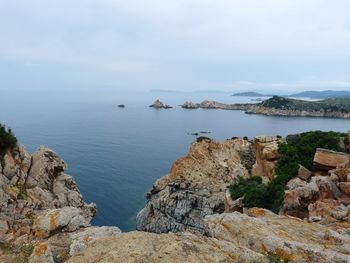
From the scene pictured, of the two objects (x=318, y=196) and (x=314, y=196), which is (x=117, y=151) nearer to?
(x=314, y=196)

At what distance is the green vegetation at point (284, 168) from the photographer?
4072 cm

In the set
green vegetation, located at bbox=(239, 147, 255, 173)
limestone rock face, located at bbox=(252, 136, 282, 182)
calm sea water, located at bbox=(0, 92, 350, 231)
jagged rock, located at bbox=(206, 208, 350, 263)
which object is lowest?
calm sea water, located at bbox=(0, 92, 350, 231)

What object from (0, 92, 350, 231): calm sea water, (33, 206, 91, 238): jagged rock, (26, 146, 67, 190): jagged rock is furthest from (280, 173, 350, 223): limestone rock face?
(0, 92, 350, 231): calm sea water

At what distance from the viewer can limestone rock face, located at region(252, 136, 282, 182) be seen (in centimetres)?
4931

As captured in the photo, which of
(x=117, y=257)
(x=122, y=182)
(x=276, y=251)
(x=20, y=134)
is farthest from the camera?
(x=20, y=134)

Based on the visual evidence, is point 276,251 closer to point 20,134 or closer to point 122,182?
point 122,182

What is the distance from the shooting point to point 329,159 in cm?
3525

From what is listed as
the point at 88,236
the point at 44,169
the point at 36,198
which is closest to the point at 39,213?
the point at 36,198

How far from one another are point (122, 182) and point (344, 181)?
62941 mm

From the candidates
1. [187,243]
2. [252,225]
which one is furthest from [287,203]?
[187,243]

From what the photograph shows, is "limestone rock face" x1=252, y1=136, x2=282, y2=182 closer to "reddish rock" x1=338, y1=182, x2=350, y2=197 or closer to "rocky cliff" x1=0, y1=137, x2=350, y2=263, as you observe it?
"rocky cliff" x1=0, y1=137, x2=350, y2=263

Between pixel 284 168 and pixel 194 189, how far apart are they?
22.1 meters

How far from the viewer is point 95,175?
278 feet

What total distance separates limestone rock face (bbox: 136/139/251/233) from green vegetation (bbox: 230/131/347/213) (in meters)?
11.2
